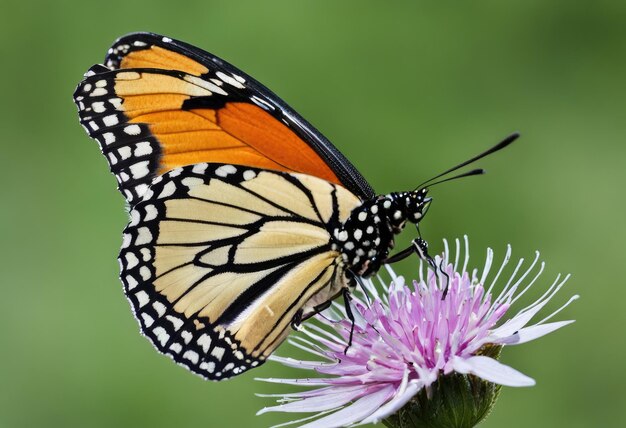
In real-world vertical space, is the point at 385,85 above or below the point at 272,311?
above

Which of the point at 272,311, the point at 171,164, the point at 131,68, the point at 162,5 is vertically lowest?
the point at 272,311

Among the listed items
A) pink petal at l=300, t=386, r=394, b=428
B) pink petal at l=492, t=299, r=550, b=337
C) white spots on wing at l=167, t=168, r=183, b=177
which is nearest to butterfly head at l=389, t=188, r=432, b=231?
pink petal at l=492, t=299, r=550, b=337

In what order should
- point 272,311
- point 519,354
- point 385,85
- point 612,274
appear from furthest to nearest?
1. point 385,85
2. point 612,274
3. point 519,354
4. point 272,311

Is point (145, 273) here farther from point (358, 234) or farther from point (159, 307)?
point (358, 234)

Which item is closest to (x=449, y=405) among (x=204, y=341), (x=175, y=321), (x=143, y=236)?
(x=204, y=341)

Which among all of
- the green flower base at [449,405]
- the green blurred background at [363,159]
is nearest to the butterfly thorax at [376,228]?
the green flower base at [449,405]

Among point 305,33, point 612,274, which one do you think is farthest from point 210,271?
point 305,33

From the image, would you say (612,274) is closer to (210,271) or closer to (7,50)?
(210,271)
